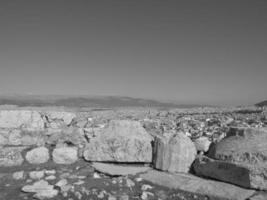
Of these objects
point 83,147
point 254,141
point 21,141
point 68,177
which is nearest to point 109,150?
point 83,147

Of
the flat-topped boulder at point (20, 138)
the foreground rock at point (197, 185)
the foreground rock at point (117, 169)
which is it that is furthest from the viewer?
the flat-topped boulder at point (20, 138)

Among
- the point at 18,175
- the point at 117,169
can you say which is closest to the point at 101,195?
the point at 117,169

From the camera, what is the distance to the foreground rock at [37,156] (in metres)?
4.86

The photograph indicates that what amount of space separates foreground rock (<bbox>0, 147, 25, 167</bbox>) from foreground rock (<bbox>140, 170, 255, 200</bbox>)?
2463 mm

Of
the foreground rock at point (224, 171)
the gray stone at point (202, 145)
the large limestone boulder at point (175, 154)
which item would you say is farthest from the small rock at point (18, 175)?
the gray stone at point (202, 145)

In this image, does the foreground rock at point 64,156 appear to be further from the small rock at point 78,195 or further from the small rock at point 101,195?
the small rock at point 101,195

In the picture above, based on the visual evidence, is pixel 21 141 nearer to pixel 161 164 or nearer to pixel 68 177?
pixel 68 177

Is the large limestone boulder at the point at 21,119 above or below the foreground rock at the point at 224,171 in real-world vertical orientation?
above

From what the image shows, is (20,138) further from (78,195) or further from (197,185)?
(197,185)

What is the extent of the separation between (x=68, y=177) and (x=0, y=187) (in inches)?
42.3

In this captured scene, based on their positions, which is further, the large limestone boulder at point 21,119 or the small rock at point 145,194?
the large limestone boulder at point 21,119

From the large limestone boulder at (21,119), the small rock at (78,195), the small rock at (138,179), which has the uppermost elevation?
the large limestone boulder at (21,119)

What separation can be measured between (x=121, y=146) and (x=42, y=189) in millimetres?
1614

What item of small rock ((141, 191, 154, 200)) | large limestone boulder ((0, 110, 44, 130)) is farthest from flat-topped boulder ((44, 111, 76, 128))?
small rock ((141, 191, 154, 200))
